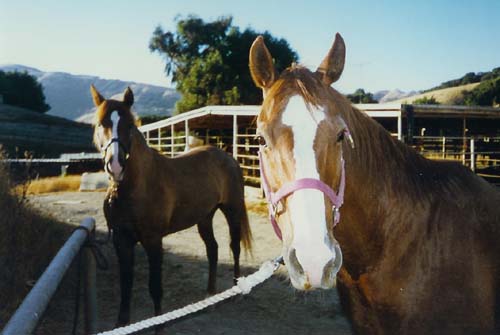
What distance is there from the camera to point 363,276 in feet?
5.97

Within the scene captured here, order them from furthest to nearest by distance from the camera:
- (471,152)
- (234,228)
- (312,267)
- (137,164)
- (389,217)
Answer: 1. (471,152)
2. (234,228)
3. (137,164)
4. (389,217)
5. (312,267)

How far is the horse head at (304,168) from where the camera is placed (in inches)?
51.1

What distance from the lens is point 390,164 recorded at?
1949 mm

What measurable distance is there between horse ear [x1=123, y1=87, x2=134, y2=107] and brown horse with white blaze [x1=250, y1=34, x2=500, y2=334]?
279cm

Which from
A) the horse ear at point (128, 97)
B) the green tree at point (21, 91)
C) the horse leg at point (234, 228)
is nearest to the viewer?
the horse ear at point (128, 97)

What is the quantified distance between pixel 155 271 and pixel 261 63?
2.86 meters

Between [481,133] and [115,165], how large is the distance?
14176 millimetres

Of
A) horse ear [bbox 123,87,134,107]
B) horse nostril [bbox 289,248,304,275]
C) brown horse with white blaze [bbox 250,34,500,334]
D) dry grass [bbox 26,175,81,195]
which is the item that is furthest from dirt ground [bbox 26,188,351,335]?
dry grass [bbox 26,175,81,195]

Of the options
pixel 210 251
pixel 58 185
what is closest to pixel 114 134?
pixel 210 251

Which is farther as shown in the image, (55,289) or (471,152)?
(471,152)

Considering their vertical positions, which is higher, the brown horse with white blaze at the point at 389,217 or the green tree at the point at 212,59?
the green tree at the point at 212,59

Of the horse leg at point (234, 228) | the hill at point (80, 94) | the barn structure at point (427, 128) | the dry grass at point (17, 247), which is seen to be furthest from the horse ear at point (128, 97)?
the hill at point (80, 94)

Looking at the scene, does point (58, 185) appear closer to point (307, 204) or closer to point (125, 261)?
point (125, 261)

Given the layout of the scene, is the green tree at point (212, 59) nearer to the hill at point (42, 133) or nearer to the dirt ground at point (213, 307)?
the hill at point (42, 133)
